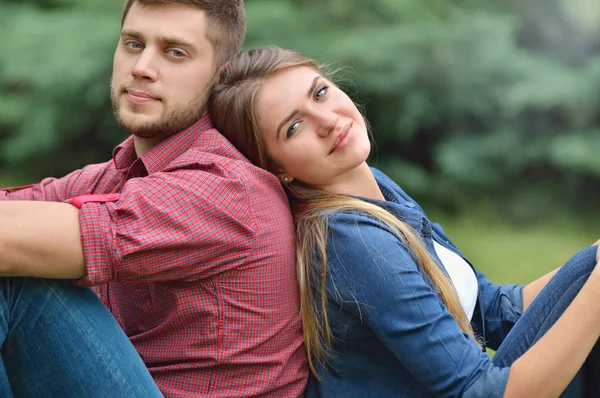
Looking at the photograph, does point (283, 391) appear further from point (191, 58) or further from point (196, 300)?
point (191, 58)

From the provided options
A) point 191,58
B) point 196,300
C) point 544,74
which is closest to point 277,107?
point 191,58

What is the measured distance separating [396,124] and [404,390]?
3.85 meters

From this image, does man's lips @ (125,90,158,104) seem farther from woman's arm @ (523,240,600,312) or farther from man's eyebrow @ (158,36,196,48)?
woman's arm @ (523,240,600,312)

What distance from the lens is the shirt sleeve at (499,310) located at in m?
2.55

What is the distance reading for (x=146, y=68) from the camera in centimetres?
214

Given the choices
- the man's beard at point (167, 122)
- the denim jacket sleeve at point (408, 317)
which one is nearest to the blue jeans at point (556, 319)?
the denim jacket sleeve at point (408, 317)

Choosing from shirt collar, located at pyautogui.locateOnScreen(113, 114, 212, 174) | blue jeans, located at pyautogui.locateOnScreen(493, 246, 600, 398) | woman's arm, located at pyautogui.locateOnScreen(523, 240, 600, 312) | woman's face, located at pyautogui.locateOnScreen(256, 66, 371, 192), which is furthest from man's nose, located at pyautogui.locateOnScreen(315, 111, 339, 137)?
woman's arm, located at pyautogui.locateOnScreen(523, 240, 600, 312)

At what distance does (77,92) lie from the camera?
5.62m

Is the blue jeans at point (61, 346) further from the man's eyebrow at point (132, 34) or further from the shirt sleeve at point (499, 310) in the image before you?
the shirt sleeve at point (499, 310)

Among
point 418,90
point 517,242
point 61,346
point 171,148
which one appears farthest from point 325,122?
point 517,242

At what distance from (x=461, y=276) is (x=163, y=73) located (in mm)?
924

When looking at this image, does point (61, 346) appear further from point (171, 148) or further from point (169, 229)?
point (171, 148)

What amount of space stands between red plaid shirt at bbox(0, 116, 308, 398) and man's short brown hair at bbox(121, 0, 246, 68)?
0.84 ft

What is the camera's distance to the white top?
2.30m
